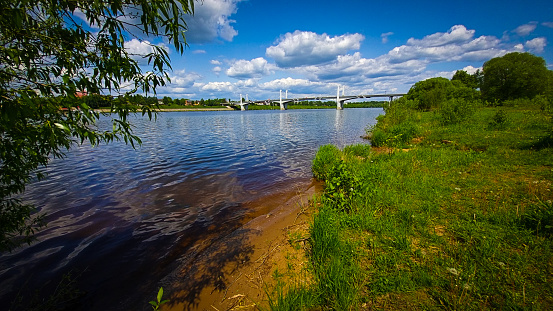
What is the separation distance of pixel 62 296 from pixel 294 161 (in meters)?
12.7

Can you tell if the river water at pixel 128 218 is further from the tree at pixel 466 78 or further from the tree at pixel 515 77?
the tree at pixel 466 78

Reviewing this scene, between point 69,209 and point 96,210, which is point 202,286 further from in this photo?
point 69,209

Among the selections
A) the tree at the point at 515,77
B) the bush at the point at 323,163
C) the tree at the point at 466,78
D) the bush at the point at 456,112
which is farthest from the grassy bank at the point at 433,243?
the tree at the point at 466,78

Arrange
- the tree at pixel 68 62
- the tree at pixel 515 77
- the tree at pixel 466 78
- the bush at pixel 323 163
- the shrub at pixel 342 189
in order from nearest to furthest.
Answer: the tree at pixel 68 62
the shrub at pixel 342 189
the bush at pixel 323 163
the tree at pixel 515 77
the tree at pixel 466 78

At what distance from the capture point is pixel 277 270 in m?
4.05

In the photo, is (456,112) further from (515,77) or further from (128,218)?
(515,77)

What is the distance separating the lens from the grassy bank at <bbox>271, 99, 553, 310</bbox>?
9.48 feet

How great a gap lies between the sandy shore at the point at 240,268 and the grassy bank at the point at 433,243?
482 mm

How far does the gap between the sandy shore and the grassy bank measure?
19.0 inches

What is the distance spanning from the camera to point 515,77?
51.2m

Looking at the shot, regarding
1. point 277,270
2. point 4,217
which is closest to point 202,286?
point 277,270

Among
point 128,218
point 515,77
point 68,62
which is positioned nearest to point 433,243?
point 68,62

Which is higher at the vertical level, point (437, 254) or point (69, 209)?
point (437, 254)

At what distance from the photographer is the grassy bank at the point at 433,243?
9.48 ft
